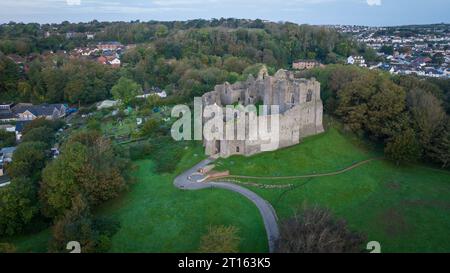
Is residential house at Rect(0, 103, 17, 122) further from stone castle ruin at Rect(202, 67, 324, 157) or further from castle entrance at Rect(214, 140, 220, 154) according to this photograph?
Result: castle entrance at Rect(214, 140, 220, 154)

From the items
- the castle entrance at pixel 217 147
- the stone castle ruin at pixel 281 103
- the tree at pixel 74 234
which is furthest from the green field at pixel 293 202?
the tree at pixel 74 234

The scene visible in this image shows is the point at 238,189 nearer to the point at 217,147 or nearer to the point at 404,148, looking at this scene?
the point at 217,147

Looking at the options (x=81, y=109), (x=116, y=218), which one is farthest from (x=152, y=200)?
(x=81, y=109)

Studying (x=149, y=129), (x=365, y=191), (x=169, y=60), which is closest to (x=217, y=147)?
(x=149, y=129)

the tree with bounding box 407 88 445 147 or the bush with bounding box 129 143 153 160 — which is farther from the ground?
the tree with bounding box 407 88 445 147

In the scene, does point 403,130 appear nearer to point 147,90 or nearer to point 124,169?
point 124,169

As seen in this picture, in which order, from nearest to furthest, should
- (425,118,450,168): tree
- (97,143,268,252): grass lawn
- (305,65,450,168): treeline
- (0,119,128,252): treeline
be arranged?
(97,143,268,252): grass lawn → (0,119,128,252): treeline → (425,118,450,168): tree → (305,65,450,168): treeline

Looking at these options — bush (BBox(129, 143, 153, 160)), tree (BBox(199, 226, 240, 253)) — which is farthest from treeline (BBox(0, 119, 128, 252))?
tree (BBox(199, 226, 240, 253))
